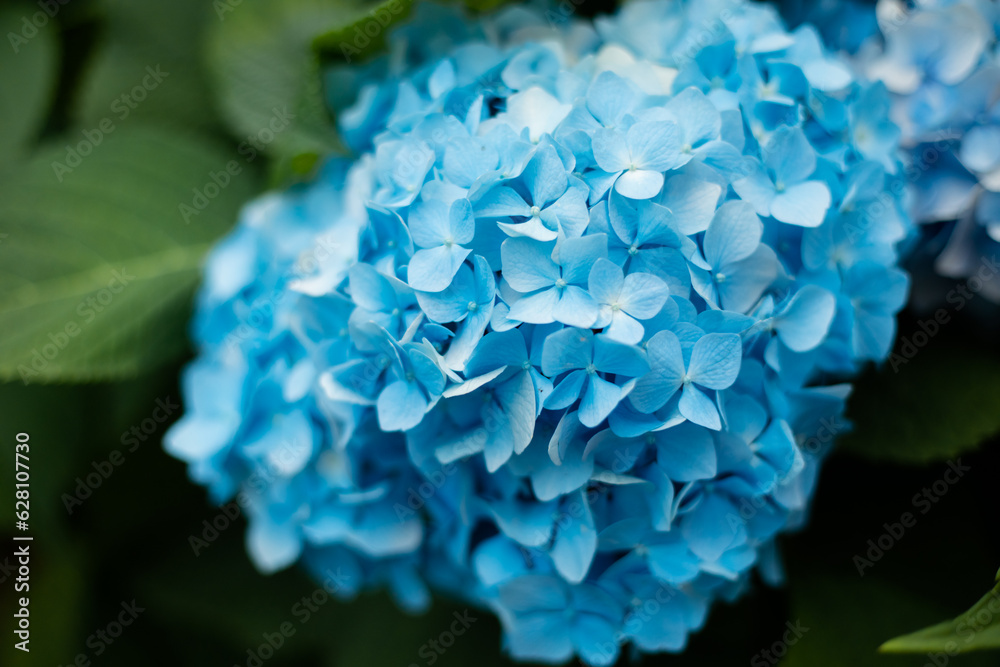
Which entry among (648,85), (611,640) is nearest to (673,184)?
(648,85)

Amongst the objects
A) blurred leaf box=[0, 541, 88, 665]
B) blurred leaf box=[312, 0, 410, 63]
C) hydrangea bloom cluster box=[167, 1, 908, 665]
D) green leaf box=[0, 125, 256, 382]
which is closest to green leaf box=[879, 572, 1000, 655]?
hydrangea bloom cluster box=[167, 1, 908, 665]

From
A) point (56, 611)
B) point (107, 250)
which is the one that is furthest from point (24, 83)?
point (56, 611)

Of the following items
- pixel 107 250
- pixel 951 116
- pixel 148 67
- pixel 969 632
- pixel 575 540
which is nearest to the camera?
pixel 969 632

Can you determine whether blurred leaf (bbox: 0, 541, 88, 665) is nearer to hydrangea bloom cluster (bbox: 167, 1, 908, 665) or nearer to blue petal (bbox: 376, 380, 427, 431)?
hydrangea bloom cluster (bbox: 167, 1, 908, 665)

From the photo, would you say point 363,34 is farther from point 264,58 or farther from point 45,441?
point 45,441

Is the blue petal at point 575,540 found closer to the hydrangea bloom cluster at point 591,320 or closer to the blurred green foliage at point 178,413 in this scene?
the hydrangea bloom cluster at point 591,320

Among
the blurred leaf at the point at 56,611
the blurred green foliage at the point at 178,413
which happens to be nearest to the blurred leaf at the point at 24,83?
the blurred green foliage at the point at 178,413
